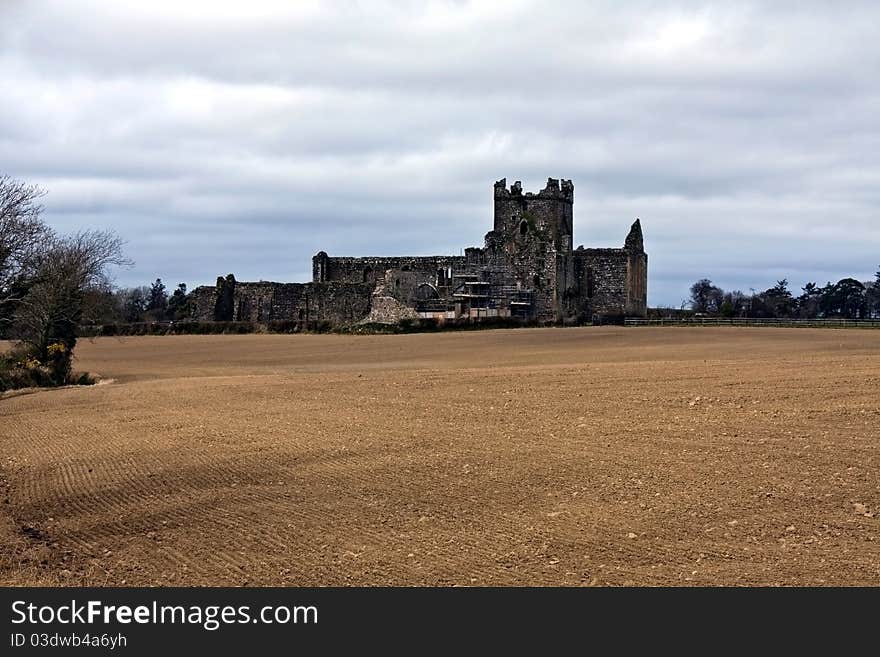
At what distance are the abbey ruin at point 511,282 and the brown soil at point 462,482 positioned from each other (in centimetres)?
3289

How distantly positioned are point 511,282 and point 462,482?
46854 millimetres

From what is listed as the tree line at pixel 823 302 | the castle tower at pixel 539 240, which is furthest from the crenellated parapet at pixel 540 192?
the tree line at pixel 823 302

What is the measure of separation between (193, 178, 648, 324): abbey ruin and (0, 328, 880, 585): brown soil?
3289 centimetres

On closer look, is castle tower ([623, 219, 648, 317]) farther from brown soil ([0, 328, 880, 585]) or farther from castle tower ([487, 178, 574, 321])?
brown soil ([0, 328, 880, 585])

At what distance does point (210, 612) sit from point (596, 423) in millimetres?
10864

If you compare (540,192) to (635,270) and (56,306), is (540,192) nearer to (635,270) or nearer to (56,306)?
(635,270)

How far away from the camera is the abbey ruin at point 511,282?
6078 centimetres

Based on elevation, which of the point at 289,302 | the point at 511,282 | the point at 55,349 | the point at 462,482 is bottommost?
the point at 462,482

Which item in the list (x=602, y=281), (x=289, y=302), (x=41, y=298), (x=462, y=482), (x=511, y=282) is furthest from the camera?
(x=289, y=302)

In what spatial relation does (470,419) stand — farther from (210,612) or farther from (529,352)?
(529,352)

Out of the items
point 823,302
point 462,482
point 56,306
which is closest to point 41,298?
point 56,306

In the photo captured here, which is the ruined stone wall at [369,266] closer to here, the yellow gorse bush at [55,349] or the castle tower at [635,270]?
the castle tower at [635,270]

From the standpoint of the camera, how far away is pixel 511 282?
6103 cm

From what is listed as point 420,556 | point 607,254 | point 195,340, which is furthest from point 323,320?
Answer: point 420,556
